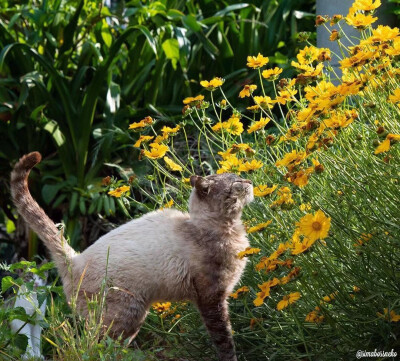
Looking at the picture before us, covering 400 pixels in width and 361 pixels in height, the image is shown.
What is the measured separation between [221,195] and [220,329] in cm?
56

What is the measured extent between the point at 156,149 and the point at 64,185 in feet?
6.60

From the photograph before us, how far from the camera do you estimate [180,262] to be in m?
3.31

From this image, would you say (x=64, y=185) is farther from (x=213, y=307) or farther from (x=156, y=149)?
(x=213, y=307)

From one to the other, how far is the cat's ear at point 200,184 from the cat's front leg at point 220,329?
18.7 inches

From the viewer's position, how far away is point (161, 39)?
563 centimetres

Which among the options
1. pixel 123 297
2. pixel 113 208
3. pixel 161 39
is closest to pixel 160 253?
pixel 123 297

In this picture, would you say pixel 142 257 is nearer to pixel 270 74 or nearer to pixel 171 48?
pixel 270 74

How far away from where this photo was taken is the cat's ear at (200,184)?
3237mm

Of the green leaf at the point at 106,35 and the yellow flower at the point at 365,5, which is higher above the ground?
the yellow flower at the point at 365,5

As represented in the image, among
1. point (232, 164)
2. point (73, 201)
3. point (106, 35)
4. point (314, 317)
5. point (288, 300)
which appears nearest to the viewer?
point (288, 300)

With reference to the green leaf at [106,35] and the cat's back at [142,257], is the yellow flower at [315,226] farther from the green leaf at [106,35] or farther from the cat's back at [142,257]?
the green leaf at [106,35]

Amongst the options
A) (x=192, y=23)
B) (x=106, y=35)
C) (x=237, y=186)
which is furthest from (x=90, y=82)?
(x=237, y=186)

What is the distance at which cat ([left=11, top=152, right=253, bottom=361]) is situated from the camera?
3.24m

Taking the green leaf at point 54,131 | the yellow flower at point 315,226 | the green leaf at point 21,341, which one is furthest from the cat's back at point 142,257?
the green leaf at point 54,131
